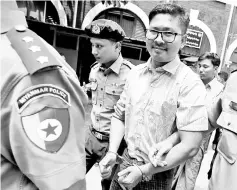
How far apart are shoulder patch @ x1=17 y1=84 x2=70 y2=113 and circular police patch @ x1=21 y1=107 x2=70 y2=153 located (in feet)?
0.11

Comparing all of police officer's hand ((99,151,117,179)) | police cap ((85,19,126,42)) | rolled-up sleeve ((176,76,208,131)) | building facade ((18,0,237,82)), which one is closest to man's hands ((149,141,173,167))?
rolled-up sleeve ((176,76,208,131))

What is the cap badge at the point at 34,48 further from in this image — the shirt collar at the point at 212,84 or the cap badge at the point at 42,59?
the shirt collar at the point at 212,84

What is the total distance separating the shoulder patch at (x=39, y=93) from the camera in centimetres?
69

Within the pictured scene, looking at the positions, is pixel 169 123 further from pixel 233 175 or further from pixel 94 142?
pixel 94 142

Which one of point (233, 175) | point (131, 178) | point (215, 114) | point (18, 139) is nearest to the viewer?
point (18, 139)

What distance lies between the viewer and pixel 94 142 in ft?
7.47

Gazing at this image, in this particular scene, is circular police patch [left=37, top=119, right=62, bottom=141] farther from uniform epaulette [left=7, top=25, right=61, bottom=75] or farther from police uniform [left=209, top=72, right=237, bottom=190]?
police uniform [left=209, top=72, right=237, bottom=190]

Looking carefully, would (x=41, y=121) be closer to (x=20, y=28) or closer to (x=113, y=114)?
(x=20, y=28)

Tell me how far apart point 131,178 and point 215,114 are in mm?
752

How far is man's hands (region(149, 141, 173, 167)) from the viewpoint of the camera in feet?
4.42

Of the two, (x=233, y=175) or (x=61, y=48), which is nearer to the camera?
(x=233, y=175)

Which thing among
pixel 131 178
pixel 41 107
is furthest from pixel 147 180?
pixel 41 107

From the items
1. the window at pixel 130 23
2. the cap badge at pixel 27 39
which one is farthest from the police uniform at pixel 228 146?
the window at pixel 130 23

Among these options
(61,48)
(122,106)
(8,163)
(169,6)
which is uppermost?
(169,6)
